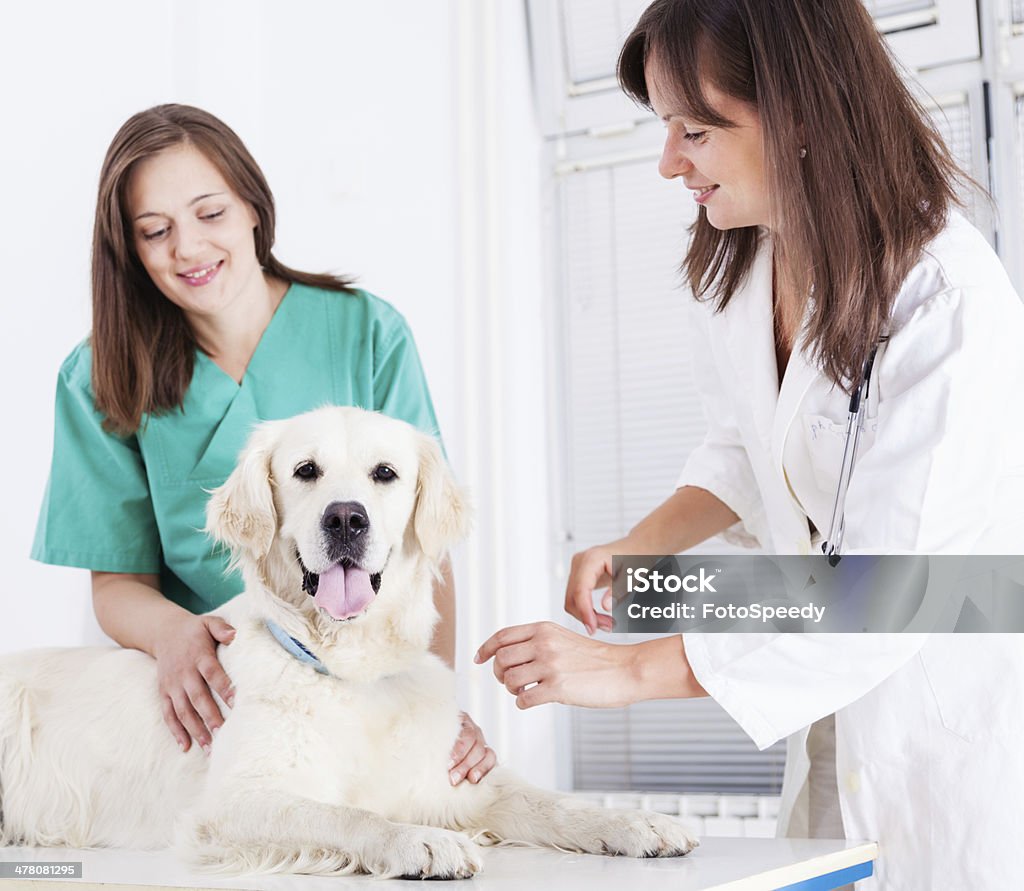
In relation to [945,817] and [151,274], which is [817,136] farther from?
[151,274]

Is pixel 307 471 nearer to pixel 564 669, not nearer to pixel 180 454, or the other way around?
pixel 180 454

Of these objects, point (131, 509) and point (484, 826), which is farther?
point (131, 509)

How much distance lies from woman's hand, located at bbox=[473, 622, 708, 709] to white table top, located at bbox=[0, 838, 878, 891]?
0.15 metres

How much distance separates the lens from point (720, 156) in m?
1.24

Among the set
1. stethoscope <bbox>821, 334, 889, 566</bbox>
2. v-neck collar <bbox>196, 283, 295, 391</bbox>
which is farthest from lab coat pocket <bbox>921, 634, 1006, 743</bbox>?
v-neck collar <bbox>196, 283, 295, 391</bbox>

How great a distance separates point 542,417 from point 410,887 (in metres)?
2.29

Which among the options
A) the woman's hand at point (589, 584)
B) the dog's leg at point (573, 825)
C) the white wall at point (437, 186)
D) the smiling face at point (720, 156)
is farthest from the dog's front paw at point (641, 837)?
the white wall at point (437, 186)

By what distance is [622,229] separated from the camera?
10.2 feet

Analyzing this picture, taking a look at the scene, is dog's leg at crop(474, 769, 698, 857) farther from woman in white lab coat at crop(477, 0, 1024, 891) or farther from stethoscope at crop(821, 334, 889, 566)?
stethoscope at crop(821, 334, 889, 566)

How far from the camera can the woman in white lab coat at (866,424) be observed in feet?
3.47

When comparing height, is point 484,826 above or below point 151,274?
below

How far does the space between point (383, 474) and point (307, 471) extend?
10cm

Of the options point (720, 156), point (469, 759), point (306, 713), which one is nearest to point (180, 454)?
point (306, 713)

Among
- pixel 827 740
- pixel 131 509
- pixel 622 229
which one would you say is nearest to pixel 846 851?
pixel 827 740
